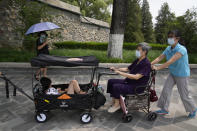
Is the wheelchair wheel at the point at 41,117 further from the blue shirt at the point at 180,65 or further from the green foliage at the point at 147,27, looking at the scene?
the green foliage at the point at 147,27

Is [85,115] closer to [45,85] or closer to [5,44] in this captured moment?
[45,85]

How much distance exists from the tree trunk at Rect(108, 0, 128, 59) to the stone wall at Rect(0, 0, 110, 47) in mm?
2919

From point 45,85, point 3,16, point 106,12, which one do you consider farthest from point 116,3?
point 106,12

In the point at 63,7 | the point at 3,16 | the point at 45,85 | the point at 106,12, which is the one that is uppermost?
the point at 106,12

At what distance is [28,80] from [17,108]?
218 centimetres

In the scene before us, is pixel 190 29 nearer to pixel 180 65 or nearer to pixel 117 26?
pixel 117 26

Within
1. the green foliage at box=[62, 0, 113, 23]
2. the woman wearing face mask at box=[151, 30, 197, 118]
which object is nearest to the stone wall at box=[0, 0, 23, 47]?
the woman wearing face mask at box=[151, 30, 197, 118]

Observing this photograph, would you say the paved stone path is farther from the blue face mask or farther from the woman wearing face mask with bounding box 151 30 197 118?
the blue face mask

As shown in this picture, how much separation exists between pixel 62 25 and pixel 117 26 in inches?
276

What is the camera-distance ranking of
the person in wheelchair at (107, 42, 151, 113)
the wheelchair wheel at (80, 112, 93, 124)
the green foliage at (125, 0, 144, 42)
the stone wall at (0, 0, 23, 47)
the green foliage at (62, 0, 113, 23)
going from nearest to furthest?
the person in wheelchair at (107, 42, 151, 113) → the wheelchair wheel at (80, 112, 93, 124) → the stone wall at (0, 0, 23, 47) → the green foliage at (125, 0, 144, 42) → the green foliage at (62, 0, 113, 23)

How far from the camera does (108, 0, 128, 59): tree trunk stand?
7.14 metres

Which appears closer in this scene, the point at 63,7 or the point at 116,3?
the point at 116,3

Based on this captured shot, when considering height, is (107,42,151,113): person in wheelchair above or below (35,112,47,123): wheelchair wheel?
above

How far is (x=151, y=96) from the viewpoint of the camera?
10.9 feet
